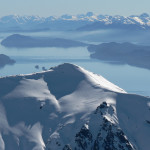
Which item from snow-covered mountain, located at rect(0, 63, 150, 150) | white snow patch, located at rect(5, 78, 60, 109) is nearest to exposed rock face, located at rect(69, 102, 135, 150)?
snow-covered mountain, located at rect(0, 63, 150, 150)

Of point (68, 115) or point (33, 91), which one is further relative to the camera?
point (33, 91)

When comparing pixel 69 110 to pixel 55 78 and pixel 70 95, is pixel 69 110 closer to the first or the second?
pixel 70 95

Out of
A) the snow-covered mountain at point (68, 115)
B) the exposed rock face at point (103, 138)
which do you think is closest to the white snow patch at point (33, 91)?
the snow-covered mountain at point (68, 115)

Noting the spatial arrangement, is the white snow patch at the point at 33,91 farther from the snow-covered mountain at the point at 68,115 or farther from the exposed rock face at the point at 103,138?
the exposed rock face at the point at 103,138

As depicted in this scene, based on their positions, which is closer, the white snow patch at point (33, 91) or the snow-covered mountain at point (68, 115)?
the snow-covered mountain at point (68, 115)

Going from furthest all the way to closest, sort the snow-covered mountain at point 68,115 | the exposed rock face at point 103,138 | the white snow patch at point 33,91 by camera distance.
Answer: the white snow patch at point 33,91
the snow-covered mountain at point 68,115
the exposed rock face at point 103,138

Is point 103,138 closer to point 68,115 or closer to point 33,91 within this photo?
point 68,115

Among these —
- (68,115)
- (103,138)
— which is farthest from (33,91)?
(103,138)

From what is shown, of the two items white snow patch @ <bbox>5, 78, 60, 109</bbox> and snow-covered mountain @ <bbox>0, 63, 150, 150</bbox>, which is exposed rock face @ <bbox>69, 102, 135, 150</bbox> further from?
white snow patch @ <bbox>5, 78, 60, 109</bbox>

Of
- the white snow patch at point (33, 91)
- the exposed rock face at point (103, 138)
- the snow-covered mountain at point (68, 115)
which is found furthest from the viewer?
the white snow patch at point (33, 91)
